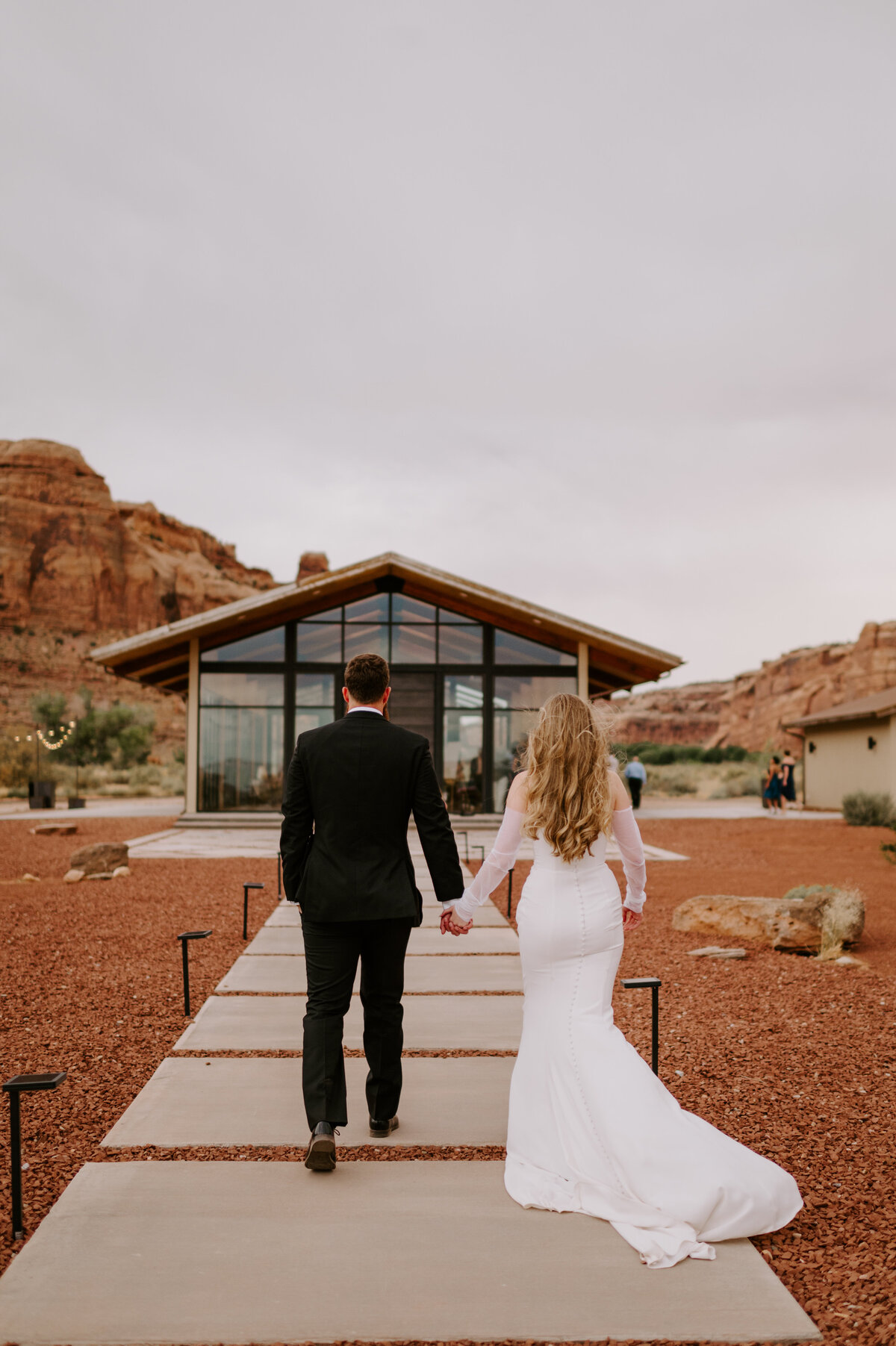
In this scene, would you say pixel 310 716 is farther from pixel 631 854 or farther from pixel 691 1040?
pixel 631 854

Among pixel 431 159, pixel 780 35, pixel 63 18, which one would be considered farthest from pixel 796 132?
pixel 63 18

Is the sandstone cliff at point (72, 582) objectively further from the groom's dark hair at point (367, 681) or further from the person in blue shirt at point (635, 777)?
the groom's dark hair at point (367, 681)

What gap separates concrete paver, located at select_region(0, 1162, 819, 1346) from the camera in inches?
80.4

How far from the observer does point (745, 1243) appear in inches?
96.5

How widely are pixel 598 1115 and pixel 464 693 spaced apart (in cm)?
1555

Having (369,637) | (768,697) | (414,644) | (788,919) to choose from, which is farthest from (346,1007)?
(768,697)

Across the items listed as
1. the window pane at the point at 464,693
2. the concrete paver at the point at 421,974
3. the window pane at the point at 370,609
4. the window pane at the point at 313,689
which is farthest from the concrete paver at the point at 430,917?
the window pane at the point at 370,609

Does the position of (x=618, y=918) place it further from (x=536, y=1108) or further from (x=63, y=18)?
(x=63, y=18)

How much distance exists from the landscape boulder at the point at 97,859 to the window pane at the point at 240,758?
7.02 meters

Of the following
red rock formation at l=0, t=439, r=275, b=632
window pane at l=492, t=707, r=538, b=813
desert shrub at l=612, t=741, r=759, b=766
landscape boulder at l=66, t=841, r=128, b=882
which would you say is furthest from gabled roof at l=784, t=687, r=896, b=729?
red rock formation at l=0, t=439, r=275, b=632

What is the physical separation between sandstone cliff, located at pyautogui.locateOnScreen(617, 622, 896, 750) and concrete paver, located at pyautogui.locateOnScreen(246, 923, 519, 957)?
37339 mm

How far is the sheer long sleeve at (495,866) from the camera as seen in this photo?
2.96m

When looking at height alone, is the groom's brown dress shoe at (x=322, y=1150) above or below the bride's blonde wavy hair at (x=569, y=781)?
below

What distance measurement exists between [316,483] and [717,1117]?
89.2 meters
